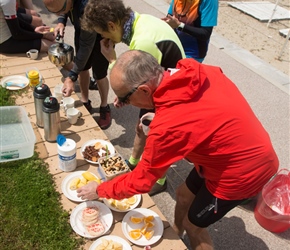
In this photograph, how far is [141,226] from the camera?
2135 mm

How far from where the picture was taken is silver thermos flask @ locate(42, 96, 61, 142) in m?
2.46

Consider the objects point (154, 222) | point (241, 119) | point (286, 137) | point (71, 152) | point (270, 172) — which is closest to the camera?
point (241, 119)

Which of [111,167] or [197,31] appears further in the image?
[197,31]

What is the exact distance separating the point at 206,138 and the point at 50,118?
1456 mm

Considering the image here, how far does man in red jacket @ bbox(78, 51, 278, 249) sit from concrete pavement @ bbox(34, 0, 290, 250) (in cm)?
116

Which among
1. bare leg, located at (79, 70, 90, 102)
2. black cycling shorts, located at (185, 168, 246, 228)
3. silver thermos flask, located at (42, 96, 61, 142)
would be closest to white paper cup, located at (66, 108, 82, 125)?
silver thermos flask, located at (42, 96, 61, 142)

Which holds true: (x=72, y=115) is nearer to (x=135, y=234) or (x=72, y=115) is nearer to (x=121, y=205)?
(x=121, y=205)

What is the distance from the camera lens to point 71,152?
91.2 inches

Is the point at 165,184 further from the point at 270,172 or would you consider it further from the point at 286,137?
the point at 286,137

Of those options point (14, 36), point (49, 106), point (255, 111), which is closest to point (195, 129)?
point (49, 106)

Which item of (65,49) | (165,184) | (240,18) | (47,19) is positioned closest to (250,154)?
(165,184)

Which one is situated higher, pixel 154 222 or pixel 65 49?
pixel 65 49

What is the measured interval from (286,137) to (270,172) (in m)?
2.61

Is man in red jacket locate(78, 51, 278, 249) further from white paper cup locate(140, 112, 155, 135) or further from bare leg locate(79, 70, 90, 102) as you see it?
bare leg locate(79, 70, 90, 102)
